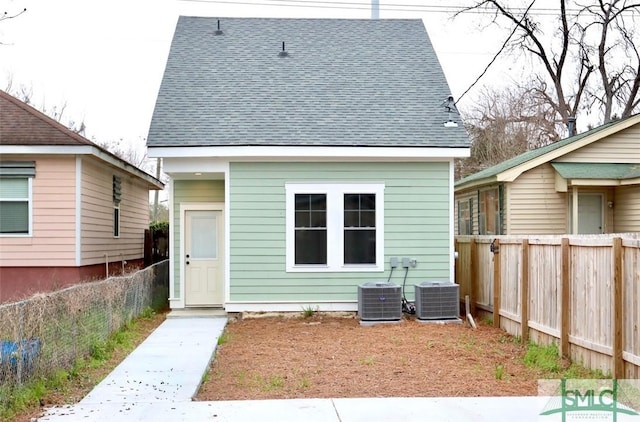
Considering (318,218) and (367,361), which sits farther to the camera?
(318,218)

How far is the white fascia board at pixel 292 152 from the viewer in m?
11.9

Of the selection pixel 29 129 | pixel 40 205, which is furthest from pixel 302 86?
pixel 40 205

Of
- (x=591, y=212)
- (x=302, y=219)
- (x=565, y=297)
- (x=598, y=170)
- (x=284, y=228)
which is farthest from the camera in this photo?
(x=591, y=212)

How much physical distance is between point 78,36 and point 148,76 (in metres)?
6.79

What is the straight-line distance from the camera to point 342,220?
1216 centimetres

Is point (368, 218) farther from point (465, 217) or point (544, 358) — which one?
point (465, 217)

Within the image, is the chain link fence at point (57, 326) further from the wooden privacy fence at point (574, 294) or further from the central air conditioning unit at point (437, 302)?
the wooden privacy fence at point (574, 294)

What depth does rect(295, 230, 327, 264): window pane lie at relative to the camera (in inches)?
478

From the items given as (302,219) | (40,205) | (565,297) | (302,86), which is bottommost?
(565,297)

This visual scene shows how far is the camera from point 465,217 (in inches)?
849

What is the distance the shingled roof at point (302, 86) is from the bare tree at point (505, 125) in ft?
56.5

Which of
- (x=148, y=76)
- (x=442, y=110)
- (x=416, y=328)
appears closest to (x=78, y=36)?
(x=148, y=76)

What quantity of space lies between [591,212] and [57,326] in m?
13.4

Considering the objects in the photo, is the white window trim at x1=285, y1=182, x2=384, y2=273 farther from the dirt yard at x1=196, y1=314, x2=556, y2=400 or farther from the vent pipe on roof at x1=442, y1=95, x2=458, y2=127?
the vent pipe on roof at x1=442, y1=95, x2=458, y2=127
